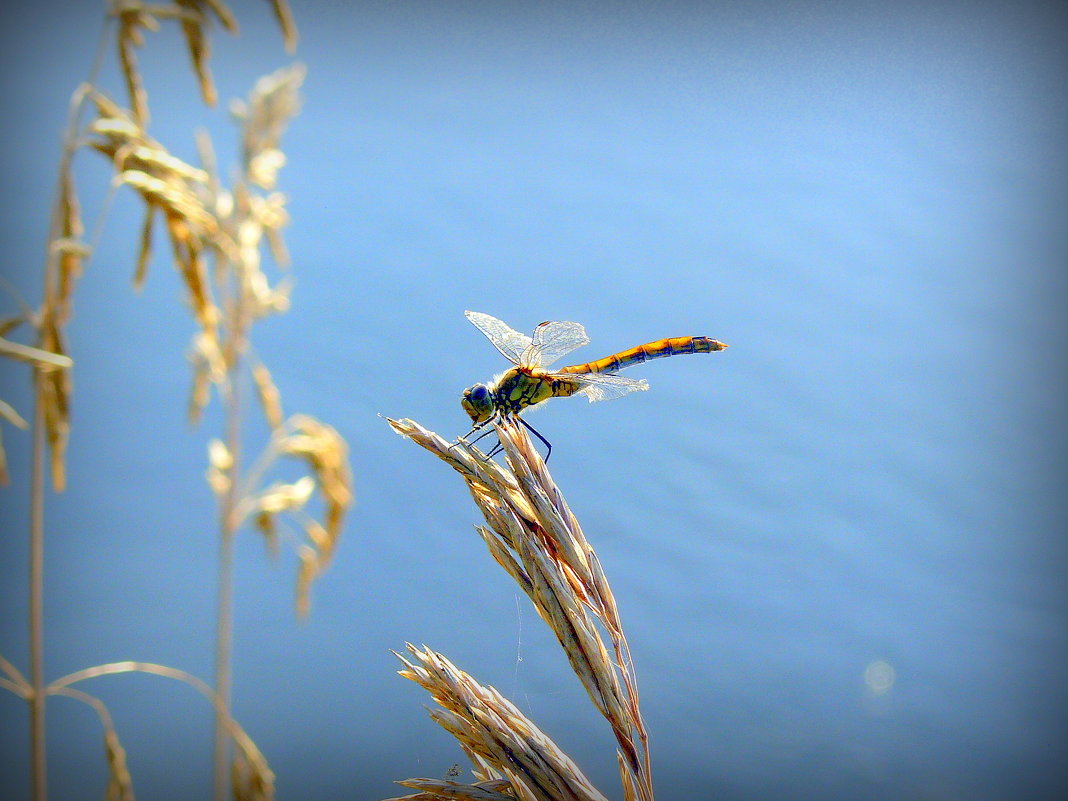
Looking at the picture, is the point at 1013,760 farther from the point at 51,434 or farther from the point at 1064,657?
the point at 51,434

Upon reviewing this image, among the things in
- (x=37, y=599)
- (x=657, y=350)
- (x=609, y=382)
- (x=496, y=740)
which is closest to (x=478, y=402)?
(x=609, y=382)

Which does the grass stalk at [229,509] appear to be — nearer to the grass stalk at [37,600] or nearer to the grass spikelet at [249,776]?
the grass spikelet at [249,776]

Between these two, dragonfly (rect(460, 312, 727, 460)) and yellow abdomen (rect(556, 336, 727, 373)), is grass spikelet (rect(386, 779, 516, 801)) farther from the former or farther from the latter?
yellow abdomen (rect(556, 336, 727, 373))

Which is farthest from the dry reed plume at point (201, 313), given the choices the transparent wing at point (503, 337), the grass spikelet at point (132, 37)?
the transparent wing at point (503, 337)

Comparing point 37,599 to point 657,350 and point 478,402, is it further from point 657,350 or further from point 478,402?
point 657,350

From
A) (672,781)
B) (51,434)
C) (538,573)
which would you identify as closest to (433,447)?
(538,573)

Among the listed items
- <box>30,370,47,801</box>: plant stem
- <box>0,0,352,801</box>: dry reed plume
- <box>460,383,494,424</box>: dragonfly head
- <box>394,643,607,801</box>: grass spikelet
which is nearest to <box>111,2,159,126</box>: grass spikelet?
<box>0,0,352,801</box>: dry reed plume
